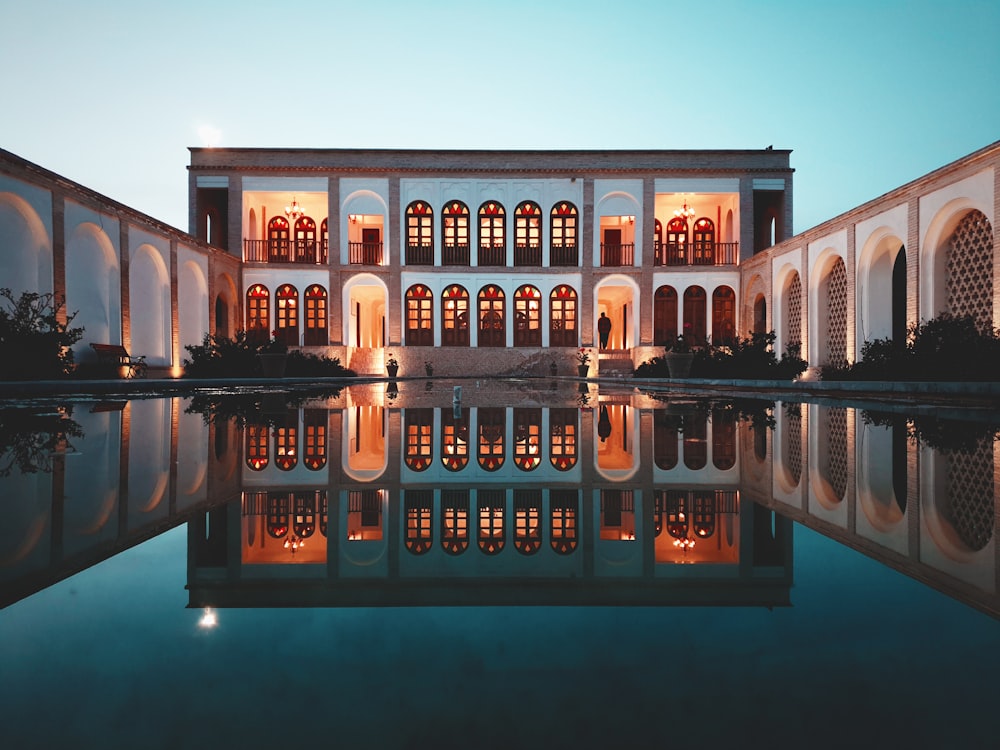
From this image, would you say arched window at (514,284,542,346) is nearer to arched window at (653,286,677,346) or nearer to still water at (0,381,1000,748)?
arched window at (653,286,677,346)

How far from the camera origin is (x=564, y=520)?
2.36 meters

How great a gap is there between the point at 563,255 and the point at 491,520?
30.0 metres

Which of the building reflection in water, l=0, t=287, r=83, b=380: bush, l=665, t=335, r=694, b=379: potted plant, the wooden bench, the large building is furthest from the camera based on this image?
the large building

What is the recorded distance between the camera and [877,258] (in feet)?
64.2

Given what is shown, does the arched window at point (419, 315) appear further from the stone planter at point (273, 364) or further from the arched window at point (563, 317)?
the stone planter at point (273, 364)

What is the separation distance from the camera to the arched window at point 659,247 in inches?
1279

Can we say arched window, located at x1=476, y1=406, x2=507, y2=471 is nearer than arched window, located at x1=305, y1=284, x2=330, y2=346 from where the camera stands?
Yes

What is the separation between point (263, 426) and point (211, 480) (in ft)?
9.58

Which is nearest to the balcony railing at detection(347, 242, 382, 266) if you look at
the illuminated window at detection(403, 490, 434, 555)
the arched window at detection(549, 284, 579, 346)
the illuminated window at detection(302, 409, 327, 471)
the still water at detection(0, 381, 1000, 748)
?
the arched window at detection(549, 284, 579, 346)

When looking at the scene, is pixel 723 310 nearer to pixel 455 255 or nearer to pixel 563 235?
pixel 563 235

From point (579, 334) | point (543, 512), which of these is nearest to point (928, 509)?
point (543, 512)

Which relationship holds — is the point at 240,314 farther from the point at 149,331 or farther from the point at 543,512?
the point at 543,512

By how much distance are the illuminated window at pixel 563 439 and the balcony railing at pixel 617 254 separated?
25076 millimetres

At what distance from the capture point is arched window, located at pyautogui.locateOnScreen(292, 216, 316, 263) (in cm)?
3200
